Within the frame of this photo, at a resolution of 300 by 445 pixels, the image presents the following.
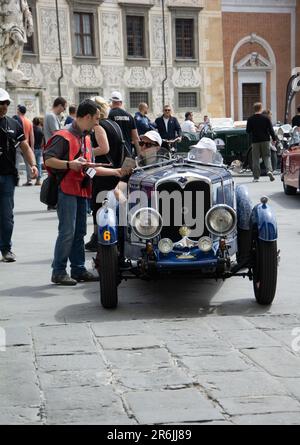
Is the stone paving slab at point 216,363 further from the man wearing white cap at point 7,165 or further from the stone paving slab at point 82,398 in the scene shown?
the man wearing white cap at point 7,165

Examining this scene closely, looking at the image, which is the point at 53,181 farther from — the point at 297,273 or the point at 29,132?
the point at 29,132

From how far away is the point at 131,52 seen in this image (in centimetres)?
3494

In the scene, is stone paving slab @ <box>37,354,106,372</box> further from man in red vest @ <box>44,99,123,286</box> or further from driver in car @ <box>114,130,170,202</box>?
driver in car @ <box>114,130,170,202</box>

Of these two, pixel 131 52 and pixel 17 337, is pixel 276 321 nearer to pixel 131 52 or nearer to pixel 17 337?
pixel 17 337

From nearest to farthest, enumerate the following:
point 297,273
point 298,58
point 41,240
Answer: point 297,273 < point 41,240 < point 298,58

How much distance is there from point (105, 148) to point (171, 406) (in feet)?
15.1

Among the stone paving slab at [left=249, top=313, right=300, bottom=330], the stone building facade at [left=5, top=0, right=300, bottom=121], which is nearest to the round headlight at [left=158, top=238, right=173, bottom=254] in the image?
the stone paving slab at [left=249, top=313, right=300, bottom=330]

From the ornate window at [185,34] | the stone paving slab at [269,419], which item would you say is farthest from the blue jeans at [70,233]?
the ornate window at [185,34]

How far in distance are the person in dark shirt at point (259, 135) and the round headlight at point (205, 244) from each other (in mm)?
10455

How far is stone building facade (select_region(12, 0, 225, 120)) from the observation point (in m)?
32.5

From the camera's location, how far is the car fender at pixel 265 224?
5820mm

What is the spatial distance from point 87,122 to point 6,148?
169 cm
